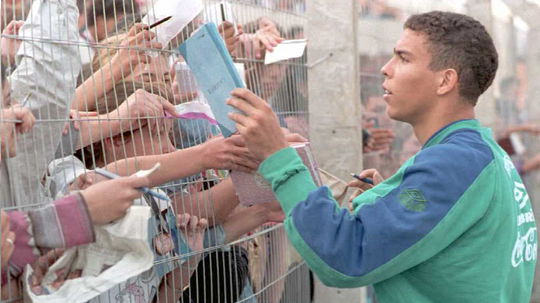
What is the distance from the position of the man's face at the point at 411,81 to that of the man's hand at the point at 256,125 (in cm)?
41

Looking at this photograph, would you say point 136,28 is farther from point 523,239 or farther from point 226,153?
point 523,239

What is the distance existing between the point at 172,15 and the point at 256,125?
490mm

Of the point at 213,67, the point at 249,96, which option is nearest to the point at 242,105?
the point at 249,96

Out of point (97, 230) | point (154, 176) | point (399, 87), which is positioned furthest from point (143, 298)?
point (399, 87)

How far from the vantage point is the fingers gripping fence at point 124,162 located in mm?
2072

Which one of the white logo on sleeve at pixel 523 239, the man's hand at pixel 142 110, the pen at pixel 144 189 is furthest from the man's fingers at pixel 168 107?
the white logo on sleeve at pixel 523 239

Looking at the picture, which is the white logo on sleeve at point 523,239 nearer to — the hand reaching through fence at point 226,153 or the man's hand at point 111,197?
the hand reaching through fence at point 226,153

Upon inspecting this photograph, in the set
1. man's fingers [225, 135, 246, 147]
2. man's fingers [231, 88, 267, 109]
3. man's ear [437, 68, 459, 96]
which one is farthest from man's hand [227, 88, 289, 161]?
man's ear [437, 68, 459, 96]

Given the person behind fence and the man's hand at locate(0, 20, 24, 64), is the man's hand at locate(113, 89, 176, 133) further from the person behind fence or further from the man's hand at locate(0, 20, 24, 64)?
the person behind fence

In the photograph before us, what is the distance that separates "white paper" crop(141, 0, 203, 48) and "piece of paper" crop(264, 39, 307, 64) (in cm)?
70

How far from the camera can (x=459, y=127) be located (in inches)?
96.5

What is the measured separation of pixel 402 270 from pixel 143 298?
31.9 inches

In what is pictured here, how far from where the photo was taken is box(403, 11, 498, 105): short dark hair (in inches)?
98.3

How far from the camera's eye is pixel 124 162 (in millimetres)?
2547
